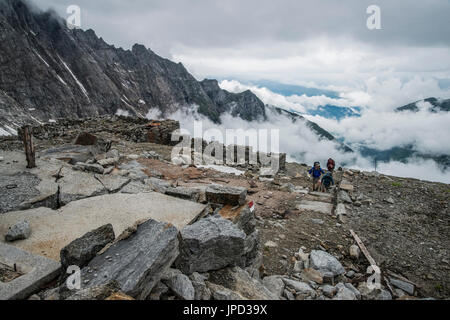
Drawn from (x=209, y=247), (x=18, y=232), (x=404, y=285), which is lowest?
(x=404, y=285)

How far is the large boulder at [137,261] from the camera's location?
2.89m

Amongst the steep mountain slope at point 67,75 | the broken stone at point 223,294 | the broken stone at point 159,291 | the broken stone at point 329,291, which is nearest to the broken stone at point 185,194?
the broken stone at point 223,294

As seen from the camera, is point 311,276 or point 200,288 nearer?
point 200,288

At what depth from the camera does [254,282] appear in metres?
3.92

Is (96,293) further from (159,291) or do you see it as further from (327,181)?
(327,181)

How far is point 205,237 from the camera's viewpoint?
3949mm

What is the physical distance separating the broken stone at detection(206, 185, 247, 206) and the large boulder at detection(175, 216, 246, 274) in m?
1.36

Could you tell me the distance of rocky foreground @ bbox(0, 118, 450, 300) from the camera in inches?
129

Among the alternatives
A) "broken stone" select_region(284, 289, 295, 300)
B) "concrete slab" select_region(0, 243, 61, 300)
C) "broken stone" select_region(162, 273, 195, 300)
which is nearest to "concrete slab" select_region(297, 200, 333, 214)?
"broken stone" select_region(284, 289, 295, 300)

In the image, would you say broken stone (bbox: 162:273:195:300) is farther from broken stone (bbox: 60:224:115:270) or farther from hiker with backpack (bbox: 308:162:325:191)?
hiker with backpack (bbox: 308:162:325:191)

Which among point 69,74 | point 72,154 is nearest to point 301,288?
point 72,154

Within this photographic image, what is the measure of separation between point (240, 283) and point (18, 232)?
3505 mm
